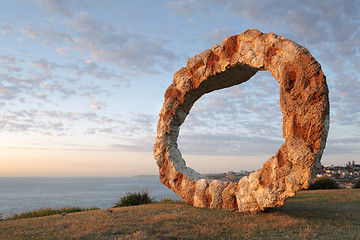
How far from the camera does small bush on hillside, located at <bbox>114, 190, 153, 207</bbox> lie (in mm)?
10641

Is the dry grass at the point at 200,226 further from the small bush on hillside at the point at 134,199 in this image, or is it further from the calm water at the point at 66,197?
the calm water at the point at 66,197

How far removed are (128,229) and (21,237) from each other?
203cm

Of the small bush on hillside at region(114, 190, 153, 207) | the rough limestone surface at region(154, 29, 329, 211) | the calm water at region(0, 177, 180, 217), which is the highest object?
the rough limestone surface at region(154, 29, 329, 211)

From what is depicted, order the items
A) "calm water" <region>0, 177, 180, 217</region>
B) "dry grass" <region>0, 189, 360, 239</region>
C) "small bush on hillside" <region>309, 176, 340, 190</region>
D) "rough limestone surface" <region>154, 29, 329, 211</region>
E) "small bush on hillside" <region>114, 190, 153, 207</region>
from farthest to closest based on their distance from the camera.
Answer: "small bush on hillside" <region>309, 176, 340, 190</region> → "calm water" <region>0, 177, 180, 217</region> → "small bush on hillside" <region>114, 190, 153, 207</region> → "rough limestone surface" <region>154, 29, 329, 211</region> → "dry grass" <region>0, 189, 360, 239</region>

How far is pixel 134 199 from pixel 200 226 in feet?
18.2

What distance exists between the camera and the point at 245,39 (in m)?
7.69

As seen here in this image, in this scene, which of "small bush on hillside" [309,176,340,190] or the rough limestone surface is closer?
the rough limestone surface

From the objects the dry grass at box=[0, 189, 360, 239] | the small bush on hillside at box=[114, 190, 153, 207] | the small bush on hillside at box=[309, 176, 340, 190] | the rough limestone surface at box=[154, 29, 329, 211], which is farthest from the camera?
the small bush on hillside at box=[309, 176, 340, 190]

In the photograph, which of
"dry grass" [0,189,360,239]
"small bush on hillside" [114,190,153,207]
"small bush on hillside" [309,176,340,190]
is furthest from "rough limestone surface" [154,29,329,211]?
"small bush on hillside" [309,176,340,190]

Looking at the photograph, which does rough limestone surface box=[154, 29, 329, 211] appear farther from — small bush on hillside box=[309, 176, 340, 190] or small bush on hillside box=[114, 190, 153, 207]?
small bush on hillside box=[309, 176, 340, 190]

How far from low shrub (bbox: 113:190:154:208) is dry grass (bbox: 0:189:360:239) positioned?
3.06 m

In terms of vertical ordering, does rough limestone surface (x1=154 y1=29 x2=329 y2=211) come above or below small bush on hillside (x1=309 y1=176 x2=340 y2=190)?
above

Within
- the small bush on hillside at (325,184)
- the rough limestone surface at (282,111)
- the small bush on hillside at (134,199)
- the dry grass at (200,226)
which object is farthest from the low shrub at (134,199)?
the small bush on hillside at (325,184)

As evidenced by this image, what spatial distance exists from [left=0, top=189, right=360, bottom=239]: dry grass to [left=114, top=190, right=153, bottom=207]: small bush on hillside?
3.06 m
